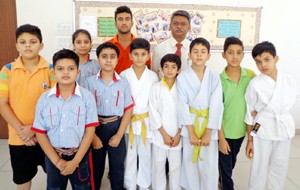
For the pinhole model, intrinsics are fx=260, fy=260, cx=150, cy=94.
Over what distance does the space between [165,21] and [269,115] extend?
183 centimetres

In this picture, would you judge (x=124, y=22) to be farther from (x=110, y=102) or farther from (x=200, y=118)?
(x=200, y=118)

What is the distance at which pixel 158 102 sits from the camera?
1.93 meters

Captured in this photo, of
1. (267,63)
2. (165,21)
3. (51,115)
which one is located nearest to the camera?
(51,115)

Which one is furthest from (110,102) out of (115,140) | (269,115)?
(269,115)

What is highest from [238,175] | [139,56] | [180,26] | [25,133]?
[180,26]

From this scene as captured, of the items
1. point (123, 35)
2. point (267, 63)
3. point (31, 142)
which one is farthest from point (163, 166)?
point (123, 35)

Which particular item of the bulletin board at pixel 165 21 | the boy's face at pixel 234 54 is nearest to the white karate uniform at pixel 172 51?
the boy's face at pixel 234 54

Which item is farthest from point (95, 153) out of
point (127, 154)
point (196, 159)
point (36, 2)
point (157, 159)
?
point (36, 2)

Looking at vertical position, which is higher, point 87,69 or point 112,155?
point 87,69

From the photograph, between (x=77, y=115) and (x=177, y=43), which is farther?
(x=177, y=43)

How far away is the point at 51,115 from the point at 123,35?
1062mm

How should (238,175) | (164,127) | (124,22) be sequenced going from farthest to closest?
(238,175) → (124,22) → (164,127)

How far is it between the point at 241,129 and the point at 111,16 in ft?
6.53

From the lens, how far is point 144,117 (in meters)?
1.98
